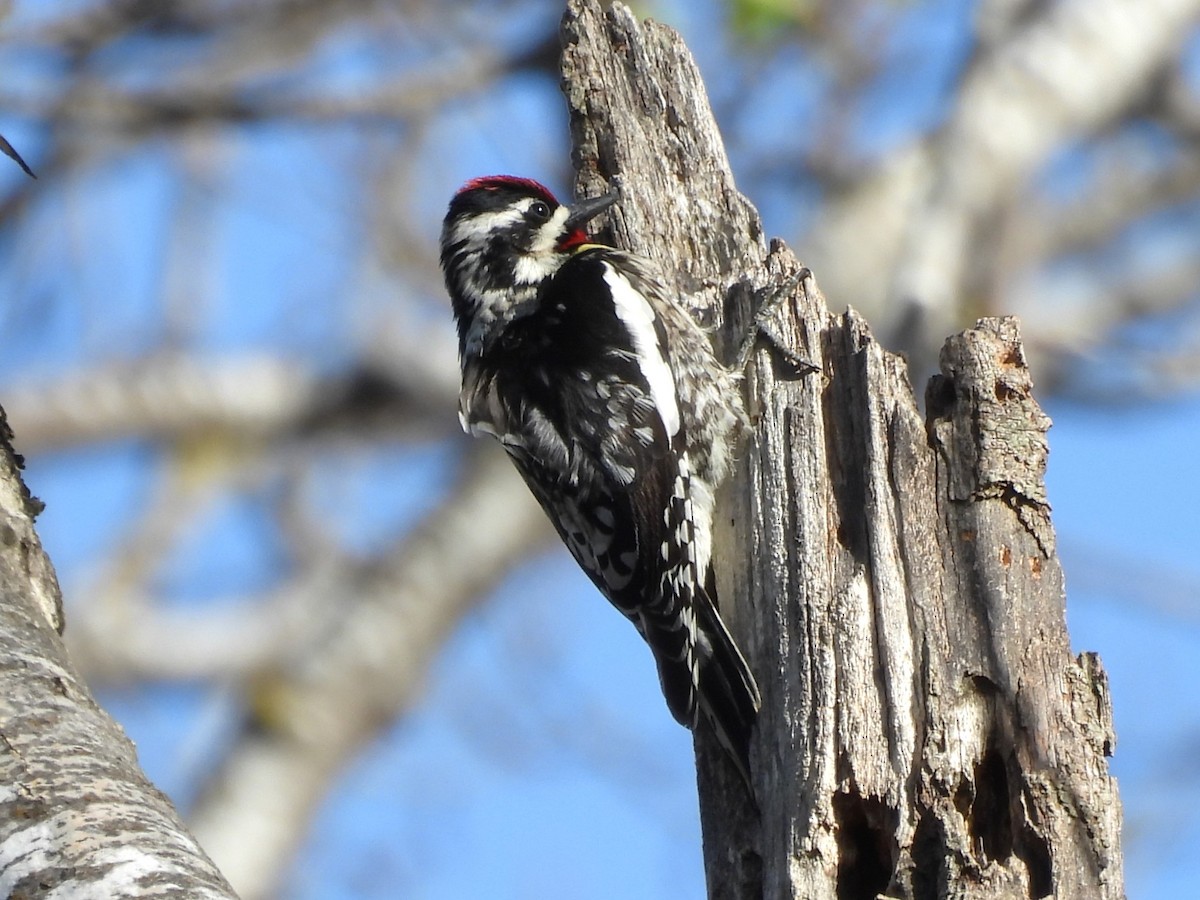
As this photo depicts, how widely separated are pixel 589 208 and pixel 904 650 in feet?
5.29

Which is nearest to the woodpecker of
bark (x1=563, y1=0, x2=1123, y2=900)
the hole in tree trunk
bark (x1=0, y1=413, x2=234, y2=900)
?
bark (x1=563, y1=0, x2=1123, y2=900)

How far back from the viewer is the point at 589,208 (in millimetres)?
4141

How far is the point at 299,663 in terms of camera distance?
7629mm

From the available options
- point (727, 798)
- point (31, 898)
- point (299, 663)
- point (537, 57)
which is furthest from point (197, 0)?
point (31, 898)

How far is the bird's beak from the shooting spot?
4.14m

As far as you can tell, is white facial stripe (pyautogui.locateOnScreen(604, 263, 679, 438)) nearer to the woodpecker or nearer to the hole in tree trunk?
the woodpecker

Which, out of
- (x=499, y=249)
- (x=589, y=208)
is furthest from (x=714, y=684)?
(x=499, y=249)

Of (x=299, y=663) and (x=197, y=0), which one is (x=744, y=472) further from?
(x=299, y=663)

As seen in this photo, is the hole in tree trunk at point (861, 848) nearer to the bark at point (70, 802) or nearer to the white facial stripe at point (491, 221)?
the bark at point (70, 802)

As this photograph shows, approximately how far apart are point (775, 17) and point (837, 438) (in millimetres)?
3880

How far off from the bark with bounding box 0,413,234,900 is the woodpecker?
1447 millimetres

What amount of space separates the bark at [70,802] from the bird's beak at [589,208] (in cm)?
202

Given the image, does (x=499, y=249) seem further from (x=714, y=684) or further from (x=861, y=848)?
(x=861, y=848)

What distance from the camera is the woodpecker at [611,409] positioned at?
3.68 meters
